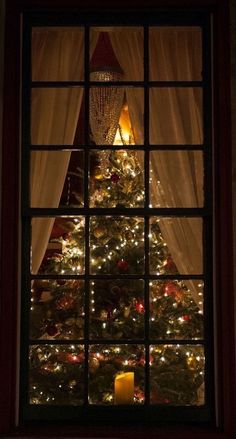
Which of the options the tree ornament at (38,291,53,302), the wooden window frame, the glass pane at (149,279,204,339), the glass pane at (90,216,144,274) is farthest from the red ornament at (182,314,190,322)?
the tree ornament at (38,291,53,302)

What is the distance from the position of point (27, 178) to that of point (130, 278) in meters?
0.86

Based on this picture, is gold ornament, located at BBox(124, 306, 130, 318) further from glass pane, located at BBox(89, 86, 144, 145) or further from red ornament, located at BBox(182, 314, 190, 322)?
glass pane, located at BBox(89, 86, 144, 145)

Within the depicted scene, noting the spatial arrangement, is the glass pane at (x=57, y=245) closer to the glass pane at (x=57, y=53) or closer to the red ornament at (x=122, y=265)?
the red ornament at (x=122, y=265)

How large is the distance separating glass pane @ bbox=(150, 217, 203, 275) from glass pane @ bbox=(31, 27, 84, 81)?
3.41ft

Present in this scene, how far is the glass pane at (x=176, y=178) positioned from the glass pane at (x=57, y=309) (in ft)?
2.35

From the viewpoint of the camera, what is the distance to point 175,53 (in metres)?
4.31

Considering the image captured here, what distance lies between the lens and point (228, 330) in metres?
3.97

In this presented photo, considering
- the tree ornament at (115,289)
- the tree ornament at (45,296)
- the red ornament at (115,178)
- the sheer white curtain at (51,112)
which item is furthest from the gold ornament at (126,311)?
the red ornament at (115,178)

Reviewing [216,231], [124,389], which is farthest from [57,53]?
[124,389]

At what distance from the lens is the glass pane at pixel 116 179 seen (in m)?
4.32

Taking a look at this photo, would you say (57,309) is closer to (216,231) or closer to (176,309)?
(176,309)

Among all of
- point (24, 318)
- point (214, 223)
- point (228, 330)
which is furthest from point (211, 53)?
point (24, 318)

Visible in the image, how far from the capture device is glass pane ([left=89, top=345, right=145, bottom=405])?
413 cm

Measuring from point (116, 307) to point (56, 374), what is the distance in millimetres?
533
